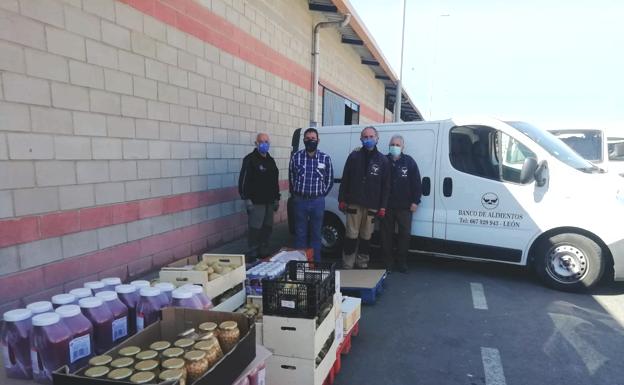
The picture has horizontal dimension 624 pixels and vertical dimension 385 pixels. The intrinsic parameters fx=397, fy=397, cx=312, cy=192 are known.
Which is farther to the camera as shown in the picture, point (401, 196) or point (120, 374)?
point (401, 196)

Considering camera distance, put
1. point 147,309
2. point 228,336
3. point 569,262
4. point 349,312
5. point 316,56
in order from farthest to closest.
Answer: point 316,56 → point 569,262 → point 349,312 → point 147,309 → point 228,336

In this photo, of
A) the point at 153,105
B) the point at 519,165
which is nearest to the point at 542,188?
the point at 519,165

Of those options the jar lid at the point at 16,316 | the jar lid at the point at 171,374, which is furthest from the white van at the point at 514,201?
the jar lid at the point at 16,316

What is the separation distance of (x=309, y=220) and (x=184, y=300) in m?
3.34

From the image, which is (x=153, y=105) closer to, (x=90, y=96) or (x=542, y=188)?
(x=90, y=96)

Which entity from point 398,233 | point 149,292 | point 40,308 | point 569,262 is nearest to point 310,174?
point 398,233

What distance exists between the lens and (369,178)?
5.35m

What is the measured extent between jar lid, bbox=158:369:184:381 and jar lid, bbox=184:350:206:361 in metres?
0.11

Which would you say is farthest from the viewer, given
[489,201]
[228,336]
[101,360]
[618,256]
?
[489,201]

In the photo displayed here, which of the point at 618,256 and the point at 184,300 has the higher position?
the point at 184,300

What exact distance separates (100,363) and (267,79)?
6.34 m

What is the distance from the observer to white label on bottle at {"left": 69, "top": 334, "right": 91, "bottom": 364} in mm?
1924

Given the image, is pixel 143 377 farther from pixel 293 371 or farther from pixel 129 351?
pixel 293 371

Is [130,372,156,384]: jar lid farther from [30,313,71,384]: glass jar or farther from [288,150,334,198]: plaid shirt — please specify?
[288,150,334,198]: plaid shirt
